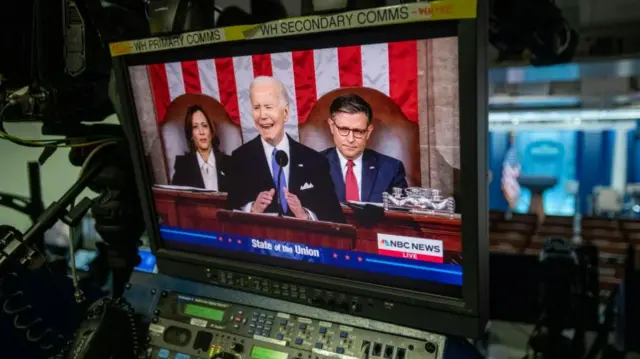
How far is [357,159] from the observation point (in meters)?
1.33

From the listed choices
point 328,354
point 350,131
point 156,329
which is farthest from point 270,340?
point 350,131

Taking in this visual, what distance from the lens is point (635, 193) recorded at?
28.0ft

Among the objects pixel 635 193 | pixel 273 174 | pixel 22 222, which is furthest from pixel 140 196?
pixel 635 193

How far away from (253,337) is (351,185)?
56 centimetres

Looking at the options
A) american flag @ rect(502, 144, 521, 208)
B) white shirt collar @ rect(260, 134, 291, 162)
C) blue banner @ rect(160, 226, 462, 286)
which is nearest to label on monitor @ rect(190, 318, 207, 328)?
blue banner @ rect(160, 226, 462, 286)

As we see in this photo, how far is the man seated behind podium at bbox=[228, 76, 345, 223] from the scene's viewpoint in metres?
1.40

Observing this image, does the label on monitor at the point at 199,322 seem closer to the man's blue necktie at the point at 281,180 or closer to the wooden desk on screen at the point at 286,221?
the wooden desk on screen at the point at 286,221

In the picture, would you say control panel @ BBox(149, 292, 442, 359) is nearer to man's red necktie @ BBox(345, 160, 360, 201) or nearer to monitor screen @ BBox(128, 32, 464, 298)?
monitor screen @ BBox(128, 32, 464, 298)

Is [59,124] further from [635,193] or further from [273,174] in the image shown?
[635,193]

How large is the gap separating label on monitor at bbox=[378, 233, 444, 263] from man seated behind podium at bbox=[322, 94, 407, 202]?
114 mm

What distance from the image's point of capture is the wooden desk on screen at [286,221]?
1269 millimetres

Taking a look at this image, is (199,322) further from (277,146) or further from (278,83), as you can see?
(278,83)

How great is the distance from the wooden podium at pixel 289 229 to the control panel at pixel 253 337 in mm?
231

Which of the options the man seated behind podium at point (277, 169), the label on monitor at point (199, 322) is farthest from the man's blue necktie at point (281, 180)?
the label on monitor at point (199, 322)
